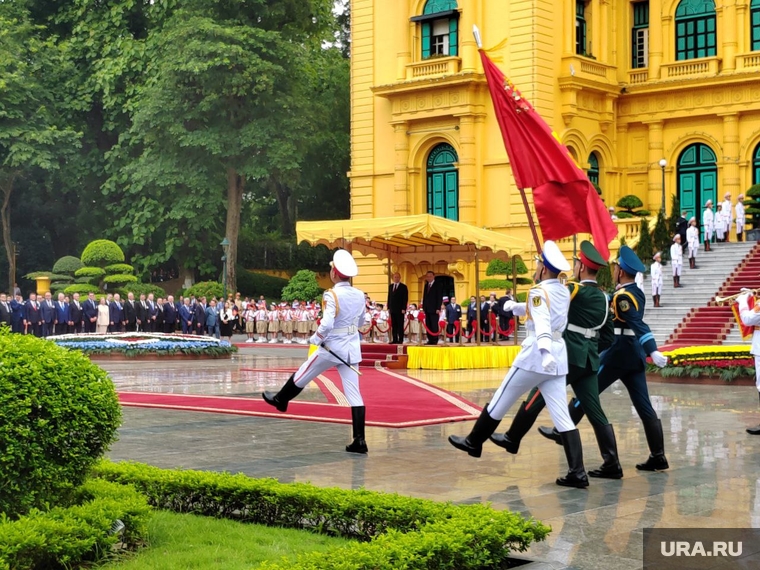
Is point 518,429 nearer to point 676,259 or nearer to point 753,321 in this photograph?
point 753,321

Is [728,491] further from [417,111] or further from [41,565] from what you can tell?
[417,111]

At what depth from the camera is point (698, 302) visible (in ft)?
96.7

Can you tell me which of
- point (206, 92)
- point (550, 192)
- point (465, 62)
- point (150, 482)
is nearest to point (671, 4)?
point (465, 62)

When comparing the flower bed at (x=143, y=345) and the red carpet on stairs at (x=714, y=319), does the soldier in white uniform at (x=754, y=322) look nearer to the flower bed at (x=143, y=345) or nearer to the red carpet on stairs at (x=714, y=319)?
the red carpet on stairs at (x=714, y=319)

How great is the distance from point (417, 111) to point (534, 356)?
31.1m

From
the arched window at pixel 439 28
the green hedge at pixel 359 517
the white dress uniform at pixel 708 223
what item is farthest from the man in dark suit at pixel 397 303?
the green hedge at pixel 359 517

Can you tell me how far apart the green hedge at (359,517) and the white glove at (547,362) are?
2.21 meters

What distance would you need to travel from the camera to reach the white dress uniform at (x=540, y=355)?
8844 mm

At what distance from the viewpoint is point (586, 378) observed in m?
9.27

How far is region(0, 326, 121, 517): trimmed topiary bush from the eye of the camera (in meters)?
5.86

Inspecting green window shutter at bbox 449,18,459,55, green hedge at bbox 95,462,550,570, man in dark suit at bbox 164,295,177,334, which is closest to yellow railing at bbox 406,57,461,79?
green window shutter at bbox 449,18,459,55

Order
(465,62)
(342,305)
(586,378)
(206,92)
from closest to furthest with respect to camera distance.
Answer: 1. (586,378)
2. (342,305)
3. (465,62)
4. (206,92)

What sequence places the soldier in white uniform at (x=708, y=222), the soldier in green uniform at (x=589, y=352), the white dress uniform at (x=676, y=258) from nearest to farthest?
the soldier in green uniform at (x=589, y=352), the white dress uniform at (x=676, y=258), the soldier in white uniform at (x=708, y=222)

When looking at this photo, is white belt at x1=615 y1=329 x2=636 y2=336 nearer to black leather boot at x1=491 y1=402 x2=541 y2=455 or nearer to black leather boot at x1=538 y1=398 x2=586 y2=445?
black leather boot at x1=538 y1=398 x2=586 y2=445
